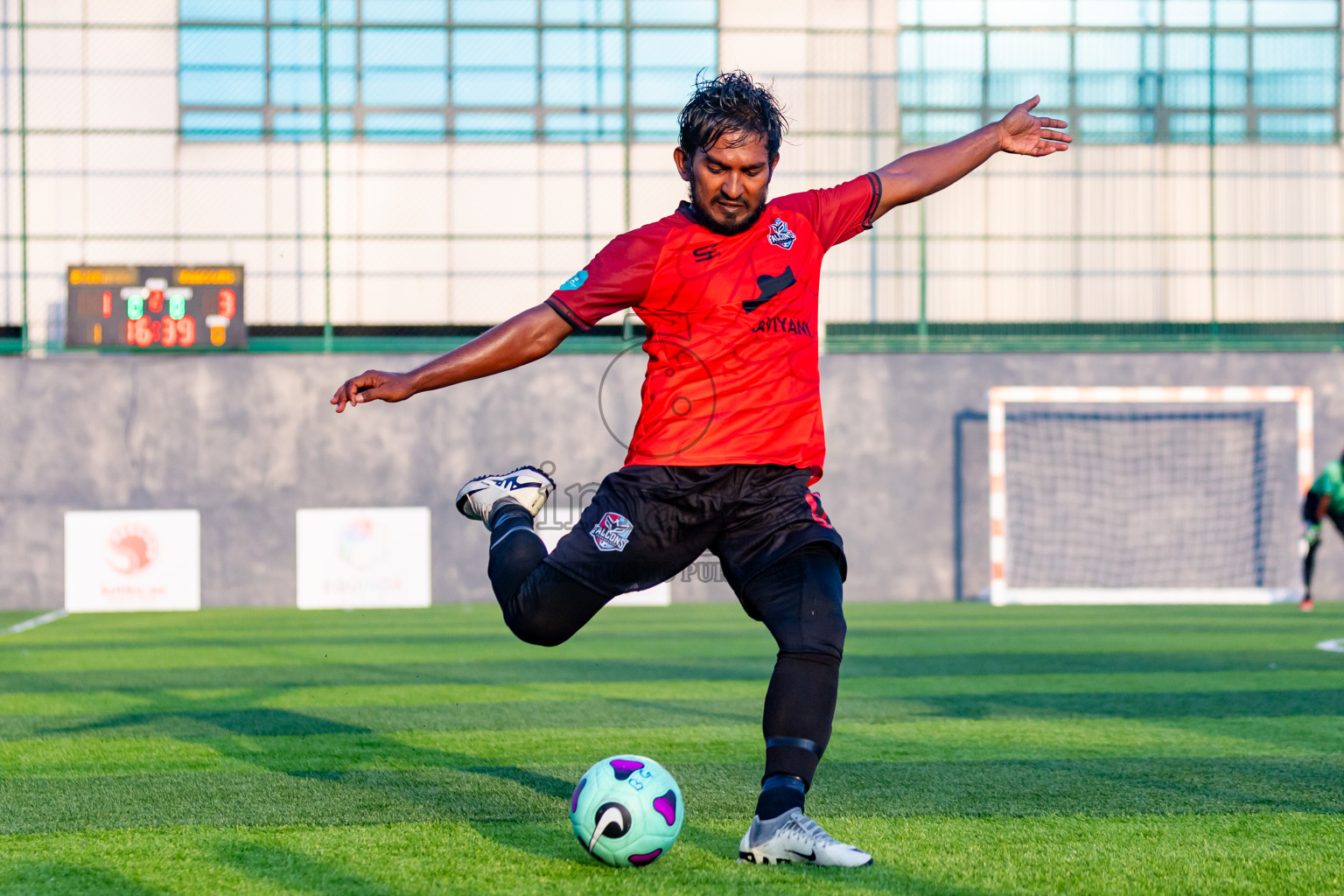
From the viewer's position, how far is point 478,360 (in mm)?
3680

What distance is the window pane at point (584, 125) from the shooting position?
2044cm

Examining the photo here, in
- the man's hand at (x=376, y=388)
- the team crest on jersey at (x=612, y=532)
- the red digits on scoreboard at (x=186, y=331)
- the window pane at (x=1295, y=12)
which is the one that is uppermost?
the window pane at (x=1295, y=12)

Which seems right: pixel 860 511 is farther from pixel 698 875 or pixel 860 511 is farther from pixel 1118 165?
pixel 698 875

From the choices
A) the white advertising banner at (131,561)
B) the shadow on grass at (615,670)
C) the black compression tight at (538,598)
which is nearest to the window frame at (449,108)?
the white advertising banner at (131,561)

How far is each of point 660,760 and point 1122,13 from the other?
17.8 meters

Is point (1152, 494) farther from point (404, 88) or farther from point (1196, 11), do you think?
point (404, 88)

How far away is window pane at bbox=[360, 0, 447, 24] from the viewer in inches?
790

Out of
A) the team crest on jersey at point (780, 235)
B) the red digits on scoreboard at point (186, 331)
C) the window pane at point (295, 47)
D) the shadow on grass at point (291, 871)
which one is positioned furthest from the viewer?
the window pane at point (295, 47)

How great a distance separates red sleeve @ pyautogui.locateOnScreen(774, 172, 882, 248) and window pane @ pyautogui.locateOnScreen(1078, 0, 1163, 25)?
17595 mm

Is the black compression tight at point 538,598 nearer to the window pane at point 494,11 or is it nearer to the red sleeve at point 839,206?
the red sleeve at point 839,206

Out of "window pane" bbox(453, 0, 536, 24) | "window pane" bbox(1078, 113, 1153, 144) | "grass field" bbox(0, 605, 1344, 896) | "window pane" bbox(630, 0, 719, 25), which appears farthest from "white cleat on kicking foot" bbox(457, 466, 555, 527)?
"window pane" bbox(1078, 113, 1153, 144)

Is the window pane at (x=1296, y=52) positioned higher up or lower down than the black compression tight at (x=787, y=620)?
higher up

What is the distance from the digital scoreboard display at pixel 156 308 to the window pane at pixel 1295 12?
589 inches

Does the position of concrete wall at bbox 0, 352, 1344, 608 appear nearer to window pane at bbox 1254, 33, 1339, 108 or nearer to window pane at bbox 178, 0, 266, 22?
window pane at bbox 1254, 33, 1339, 108
